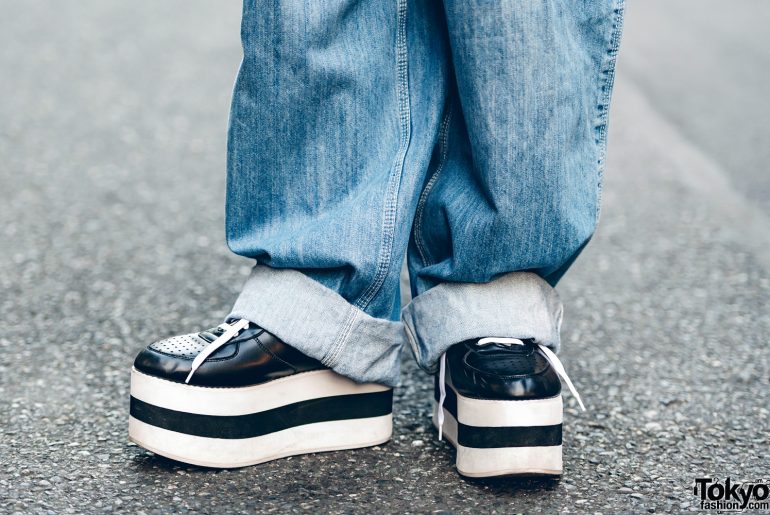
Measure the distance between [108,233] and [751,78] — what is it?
7.45 ft

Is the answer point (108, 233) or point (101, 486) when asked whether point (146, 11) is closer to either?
point (108, 233)

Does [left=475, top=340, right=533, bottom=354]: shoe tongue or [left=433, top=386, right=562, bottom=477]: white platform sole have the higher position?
[left=475, top=340, right=533, bottom=354]: shoe tongue

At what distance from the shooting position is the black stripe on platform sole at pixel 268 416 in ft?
3.48

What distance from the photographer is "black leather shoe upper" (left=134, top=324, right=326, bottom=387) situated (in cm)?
106

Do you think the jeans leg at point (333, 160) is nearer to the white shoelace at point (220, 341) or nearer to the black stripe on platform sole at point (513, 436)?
the white shoelace at point (220, 341)

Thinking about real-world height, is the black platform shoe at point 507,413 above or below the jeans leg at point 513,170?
below

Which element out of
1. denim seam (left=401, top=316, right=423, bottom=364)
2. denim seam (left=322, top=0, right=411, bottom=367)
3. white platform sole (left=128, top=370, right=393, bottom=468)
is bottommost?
white platform sole (left=128, top=370, right=393, bottom=468)

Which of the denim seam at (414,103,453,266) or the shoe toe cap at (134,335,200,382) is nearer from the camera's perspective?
the shoe toe cap at (134,335,200,382)

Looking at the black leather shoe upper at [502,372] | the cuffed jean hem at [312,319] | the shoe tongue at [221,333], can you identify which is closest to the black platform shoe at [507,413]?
the black leather shoe upper at [502,372]

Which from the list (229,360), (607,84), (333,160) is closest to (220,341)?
(229,360)

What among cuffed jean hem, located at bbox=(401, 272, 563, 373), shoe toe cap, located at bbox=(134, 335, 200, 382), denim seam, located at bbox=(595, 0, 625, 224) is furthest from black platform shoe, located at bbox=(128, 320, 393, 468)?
denim seam, located at bbox=(595, 0, 625, 224)

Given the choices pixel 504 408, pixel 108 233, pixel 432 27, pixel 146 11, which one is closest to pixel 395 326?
pixel 504 408

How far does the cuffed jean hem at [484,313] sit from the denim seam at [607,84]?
4.7 inches

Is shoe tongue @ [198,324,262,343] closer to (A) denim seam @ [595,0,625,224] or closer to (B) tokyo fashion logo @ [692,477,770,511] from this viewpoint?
(A) denim seam @ [595,0,625,224]
